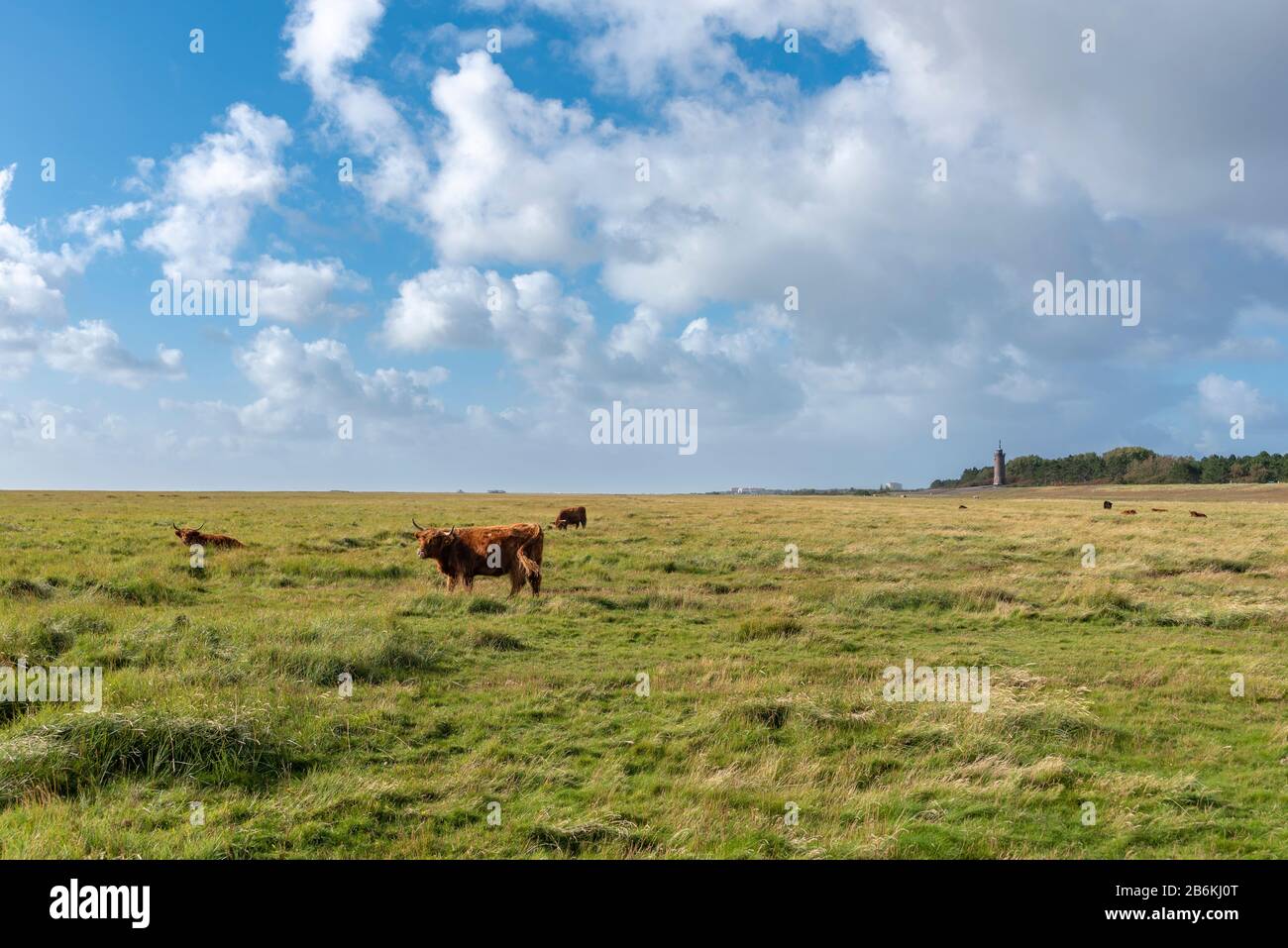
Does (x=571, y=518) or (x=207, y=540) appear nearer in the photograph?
→ (x=207, y=540)

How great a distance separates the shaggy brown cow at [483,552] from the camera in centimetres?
1777

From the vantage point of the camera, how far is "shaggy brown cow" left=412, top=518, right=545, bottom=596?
17.8 meters

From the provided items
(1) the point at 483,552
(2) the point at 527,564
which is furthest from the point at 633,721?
(1) the point at 483,552

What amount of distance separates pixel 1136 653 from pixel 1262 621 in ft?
16.0

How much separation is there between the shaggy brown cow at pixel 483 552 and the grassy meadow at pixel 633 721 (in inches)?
27.8

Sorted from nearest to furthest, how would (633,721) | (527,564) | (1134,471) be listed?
(633,721) → (527,564) → (1134,471)

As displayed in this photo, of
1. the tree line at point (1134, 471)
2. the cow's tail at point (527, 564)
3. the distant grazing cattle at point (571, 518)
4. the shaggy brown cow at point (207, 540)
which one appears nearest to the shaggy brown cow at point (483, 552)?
the cow's tail at point (527, 564)

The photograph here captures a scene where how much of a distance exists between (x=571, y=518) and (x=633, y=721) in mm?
31220

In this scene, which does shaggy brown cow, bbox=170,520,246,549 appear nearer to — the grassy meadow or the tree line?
the grassy meadow

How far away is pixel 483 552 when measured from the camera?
1786 centimetres

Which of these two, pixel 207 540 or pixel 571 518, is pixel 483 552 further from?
pixel 571 518

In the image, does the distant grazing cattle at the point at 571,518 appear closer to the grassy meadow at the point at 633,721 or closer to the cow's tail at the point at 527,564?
the grassy meadow at the point at 633,721

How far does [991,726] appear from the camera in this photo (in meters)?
8.34
